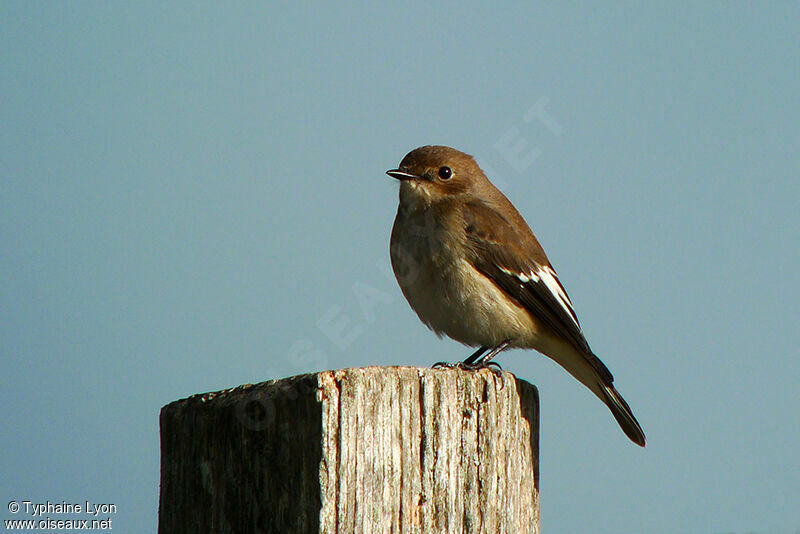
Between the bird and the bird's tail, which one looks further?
the bird's tail

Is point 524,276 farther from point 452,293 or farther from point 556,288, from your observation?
point 452,293

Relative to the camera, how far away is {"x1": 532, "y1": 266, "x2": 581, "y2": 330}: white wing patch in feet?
23.0

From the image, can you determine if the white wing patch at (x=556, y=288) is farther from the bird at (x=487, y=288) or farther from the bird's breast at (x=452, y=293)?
the bird's breast at (x=452, y=293)

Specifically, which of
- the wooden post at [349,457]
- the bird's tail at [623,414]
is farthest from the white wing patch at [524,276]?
the wooden post at [349,457]

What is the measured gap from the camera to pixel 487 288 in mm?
6555

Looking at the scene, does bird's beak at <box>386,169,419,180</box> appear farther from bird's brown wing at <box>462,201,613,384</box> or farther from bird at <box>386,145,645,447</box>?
bird's brown wing at <box>462,201,613,384</box>

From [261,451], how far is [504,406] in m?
1.09

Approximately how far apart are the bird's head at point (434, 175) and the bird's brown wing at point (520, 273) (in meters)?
0.50

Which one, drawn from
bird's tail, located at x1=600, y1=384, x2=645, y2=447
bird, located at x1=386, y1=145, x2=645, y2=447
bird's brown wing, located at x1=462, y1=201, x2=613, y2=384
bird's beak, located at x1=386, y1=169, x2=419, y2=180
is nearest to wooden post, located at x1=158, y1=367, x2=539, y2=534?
bird, located at x1=386, y1=145, x2=645, y2=447

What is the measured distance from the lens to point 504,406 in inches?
146

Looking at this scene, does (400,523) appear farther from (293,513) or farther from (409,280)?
(409,280)

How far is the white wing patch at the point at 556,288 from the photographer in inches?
276

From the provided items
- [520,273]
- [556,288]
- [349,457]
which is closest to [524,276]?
[520,273]

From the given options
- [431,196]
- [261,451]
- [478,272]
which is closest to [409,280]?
[478,272]
